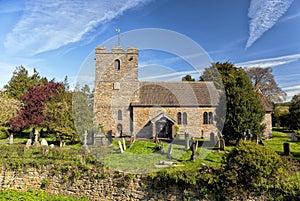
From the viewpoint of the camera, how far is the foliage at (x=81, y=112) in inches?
738

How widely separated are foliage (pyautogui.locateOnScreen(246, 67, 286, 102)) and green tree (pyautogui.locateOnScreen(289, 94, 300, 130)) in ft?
19.6

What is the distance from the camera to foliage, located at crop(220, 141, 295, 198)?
9.27 meters

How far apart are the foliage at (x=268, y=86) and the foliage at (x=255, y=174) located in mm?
30519

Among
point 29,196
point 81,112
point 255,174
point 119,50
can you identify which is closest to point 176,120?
point 119,50

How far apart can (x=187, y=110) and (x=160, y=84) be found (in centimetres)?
495

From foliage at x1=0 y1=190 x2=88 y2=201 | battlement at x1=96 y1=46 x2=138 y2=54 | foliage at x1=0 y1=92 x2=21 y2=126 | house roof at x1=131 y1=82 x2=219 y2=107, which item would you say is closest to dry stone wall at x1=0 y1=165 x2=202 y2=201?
foliage at x1=0 y1=190 x2=88 y2=201

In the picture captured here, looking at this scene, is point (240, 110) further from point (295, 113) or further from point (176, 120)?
point (295, 113)

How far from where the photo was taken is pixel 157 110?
25688 millimetres

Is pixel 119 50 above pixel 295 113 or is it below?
above

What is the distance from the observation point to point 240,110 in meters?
17.9

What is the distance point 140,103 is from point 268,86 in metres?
23.9

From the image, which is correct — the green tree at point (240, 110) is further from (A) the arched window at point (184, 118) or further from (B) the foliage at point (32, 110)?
(B) the foliage at point (32, 110)

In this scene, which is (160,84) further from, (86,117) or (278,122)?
(278,122)

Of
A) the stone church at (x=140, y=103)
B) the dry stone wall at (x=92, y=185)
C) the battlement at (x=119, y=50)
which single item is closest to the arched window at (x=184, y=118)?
the stone church at (x=140, y=103)
